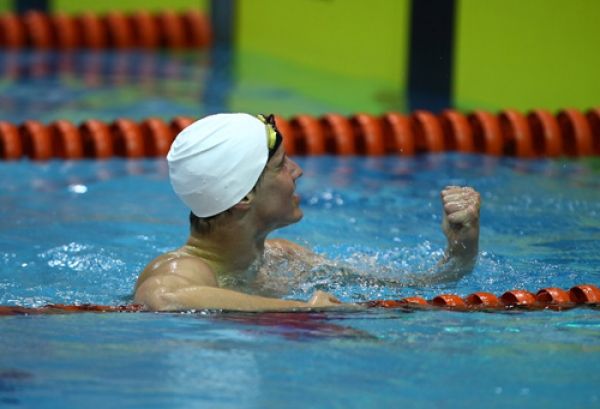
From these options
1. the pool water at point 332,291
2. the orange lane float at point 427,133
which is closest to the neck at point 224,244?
the pool water at point 332,291

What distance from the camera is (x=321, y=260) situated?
370 centimetres

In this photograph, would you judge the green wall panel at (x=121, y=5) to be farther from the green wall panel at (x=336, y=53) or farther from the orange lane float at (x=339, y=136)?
the orange lane float at (x=339, y=136)

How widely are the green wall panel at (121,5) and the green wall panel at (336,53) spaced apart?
148cm

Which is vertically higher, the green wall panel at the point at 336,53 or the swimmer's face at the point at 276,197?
the swimmer's face at the point at 276,197

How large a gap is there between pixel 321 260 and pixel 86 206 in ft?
5.99

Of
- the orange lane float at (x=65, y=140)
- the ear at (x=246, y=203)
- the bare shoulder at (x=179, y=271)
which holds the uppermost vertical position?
the ear at (x=246, y=203)

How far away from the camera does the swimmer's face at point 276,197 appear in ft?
10.3

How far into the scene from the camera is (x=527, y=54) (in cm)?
727

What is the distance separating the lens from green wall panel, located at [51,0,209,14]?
11.8 meters

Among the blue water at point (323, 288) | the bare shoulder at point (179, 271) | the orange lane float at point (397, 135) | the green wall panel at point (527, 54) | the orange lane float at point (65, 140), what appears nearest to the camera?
the blue water at point (323, 288)

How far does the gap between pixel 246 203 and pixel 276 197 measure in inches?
4.0

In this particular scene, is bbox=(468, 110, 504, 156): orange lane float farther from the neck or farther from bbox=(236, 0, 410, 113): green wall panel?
the neck

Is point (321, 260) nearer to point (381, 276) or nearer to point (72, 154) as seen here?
point (381, 276)

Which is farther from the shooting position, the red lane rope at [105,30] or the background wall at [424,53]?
the red lane rope at [105,30]
